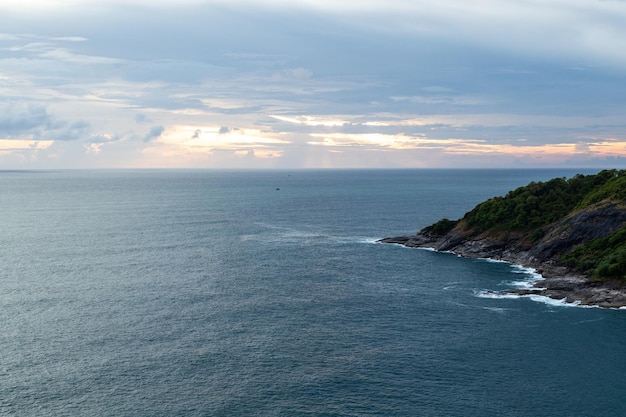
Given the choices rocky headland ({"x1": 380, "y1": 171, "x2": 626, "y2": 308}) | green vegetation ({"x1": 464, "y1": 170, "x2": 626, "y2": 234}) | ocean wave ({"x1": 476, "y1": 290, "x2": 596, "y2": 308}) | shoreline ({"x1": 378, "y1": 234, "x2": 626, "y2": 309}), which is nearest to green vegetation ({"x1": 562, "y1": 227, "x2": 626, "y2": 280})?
rocky headland ({"x1": 380, "y1": 171, "x2": 626, "y2": 308})

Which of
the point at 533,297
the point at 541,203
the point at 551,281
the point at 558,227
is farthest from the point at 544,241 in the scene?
the point at 533,297

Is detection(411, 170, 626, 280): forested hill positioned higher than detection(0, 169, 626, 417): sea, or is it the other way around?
detection(411, 170, 626, 280): forested hill

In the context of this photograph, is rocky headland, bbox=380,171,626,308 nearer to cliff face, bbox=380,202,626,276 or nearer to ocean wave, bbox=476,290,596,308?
cliff face, bbox=380,202,626,276

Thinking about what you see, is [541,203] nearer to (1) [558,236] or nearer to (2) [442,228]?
(1) [558,236]

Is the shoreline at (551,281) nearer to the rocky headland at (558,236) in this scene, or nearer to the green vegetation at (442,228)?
the rocky headland at (558,236)

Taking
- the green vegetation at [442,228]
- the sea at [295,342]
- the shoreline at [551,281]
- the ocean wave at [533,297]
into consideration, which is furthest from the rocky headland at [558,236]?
the sea at [295,342]

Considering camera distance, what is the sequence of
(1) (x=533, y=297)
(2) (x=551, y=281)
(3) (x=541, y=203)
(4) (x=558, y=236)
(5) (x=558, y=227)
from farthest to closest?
(3) (x=541, y=203) < (5) (x=558, y=227) < (4) (x=558, y=236) < (2) (x=551, y=281) < (1) (x=533, y=297)

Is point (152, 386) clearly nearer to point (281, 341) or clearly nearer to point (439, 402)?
point (281, 341)

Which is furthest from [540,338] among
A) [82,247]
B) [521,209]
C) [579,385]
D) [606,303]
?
[82,247]
